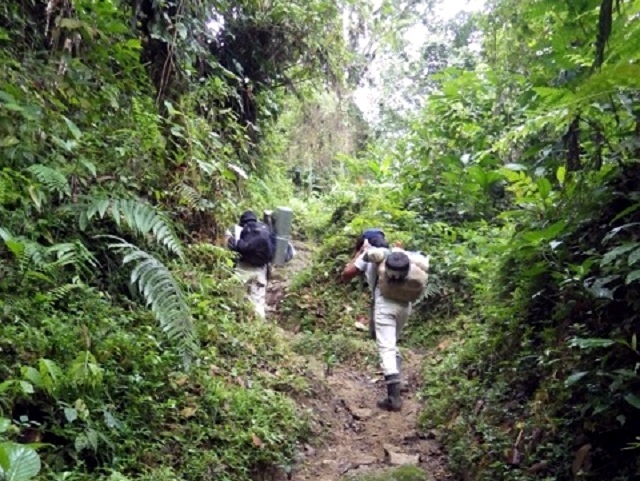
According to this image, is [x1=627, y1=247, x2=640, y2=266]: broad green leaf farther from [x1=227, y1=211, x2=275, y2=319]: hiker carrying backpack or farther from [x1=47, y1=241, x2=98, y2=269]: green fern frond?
[x1=227, y1=211, x2=275, y2=319]: hiker carrying backpack

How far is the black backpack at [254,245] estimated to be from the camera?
23.0 feet

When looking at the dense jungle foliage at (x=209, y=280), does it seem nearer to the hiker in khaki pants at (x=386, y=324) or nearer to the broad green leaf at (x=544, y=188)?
the broad green leaf at (x=544, y=188)

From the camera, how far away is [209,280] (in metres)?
5.77

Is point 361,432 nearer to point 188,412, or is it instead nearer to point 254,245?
point 188,412

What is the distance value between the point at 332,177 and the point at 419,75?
19.3ft

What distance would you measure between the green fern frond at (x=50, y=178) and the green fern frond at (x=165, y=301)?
0.51 metres

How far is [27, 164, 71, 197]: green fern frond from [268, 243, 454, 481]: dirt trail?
8.93 feet

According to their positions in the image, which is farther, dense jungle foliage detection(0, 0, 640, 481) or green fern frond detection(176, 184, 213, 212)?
green fern frond detection(176, 184, 213, 212)

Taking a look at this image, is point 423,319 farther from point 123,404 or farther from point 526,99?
point 123,404

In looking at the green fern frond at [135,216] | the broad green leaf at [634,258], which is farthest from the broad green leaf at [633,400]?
the green fern frond at [135,216]

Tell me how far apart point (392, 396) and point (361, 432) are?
2.20 feet

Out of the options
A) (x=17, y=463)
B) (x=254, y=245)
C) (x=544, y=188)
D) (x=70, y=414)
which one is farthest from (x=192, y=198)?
(x=17, y=463)

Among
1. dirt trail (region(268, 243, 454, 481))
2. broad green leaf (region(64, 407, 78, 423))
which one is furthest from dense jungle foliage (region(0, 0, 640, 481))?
dirt trail (region(268, 243, 454, 481))

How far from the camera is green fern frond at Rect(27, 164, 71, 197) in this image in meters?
4.08
